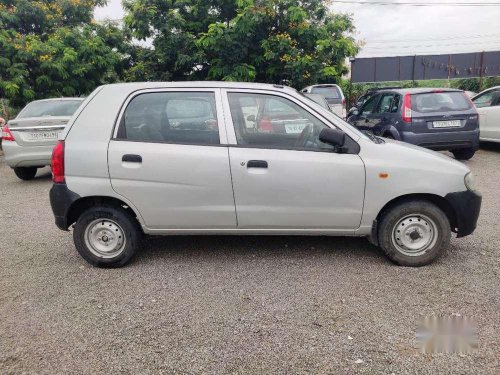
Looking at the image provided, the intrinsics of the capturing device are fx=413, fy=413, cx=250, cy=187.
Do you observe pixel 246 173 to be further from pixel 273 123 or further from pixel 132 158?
pixel 132 158

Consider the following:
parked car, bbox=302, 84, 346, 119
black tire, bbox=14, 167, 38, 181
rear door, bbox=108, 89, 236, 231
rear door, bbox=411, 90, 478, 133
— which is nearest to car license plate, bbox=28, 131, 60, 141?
black tire, bbox=14, 167, 38, 181

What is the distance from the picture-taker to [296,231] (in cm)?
379

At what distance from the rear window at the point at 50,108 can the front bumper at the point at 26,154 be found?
0.66m

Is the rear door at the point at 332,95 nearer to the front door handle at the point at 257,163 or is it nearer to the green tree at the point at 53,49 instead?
the green tree at the point at 53,49

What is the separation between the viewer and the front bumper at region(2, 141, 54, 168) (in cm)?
771

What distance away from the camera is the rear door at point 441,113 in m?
7.73

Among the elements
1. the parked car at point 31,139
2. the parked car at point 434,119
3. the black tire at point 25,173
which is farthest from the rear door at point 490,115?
the black tire at point 25,173

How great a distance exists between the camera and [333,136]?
3531mm

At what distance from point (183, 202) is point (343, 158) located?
1472mm

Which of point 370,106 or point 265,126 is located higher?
point 265,126

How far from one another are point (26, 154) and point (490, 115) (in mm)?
10042

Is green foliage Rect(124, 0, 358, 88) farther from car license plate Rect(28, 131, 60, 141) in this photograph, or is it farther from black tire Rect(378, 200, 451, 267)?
black tire Rect(378, 200, 451, 267)

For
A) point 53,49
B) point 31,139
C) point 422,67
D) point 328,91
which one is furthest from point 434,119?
point 422,67

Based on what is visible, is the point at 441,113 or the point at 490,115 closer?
the point at 441,113
